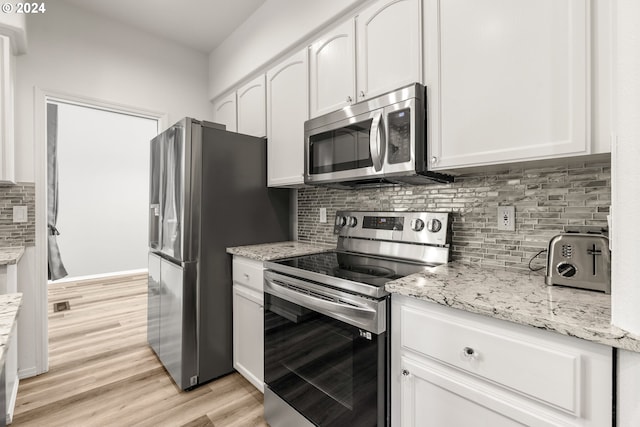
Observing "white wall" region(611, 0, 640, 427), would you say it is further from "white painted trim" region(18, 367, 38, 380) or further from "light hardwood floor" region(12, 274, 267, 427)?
"white painted trim" region(18, 367, 38, 380)

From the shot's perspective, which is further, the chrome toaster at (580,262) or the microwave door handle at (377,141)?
the microwave door handle at (377,141)

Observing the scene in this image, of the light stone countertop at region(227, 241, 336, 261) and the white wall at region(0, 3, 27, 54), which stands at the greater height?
the white wall at region(0, 3, 27, 54)

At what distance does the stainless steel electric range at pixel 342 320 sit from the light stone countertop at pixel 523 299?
17 centimetres

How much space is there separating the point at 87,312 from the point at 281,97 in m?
3.21

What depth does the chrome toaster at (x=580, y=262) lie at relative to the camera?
1.03m

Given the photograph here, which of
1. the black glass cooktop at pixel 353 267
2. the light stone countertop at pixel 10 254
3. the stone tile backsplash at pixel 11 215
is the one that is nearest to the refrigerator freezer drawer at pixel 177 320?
the black glass cooktop at pixel 353 267

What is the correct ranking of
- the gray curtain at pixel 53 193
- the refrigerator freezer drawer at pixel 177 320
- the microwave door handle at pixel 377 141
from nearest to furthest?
1. the microwave door handle at pixel 377 141
2. the refrigerator freezer drawer at pixel 177 320
3. the gray curtain at pixel 53 193

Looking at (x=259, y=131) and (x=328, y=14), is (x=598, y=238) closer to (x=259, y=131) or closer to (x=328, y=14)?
(x=328, y=14)

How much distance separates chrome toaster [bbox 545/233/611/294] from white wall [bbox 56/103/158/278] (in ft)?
16.8

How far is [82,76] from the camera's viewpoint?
7.97 feet

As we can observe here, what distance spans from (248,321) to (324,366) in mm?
737

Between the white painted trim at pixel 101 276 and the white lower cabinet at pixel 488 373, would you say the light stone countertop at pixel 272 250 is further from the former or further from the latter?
the white painted trim at pixel 101 276

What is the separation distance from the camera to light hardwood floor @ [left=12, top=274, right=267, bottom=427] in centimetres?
172

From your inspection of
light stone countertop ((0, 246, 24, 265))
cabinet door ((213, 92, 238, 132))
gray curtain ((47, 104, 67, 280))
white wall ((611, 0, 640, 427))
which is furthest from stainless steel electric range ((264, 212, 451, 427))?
gray curtain ((47, 104, 67, 280))
